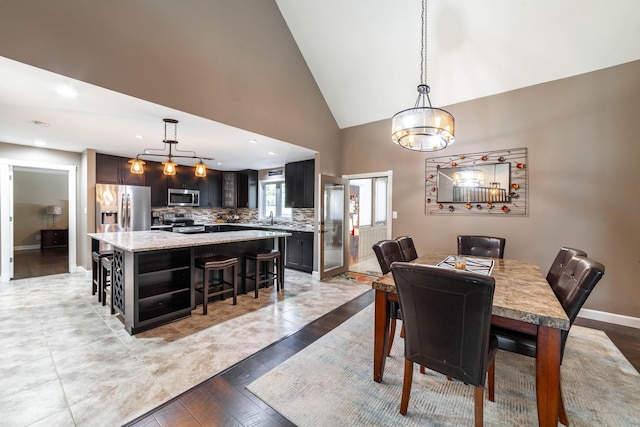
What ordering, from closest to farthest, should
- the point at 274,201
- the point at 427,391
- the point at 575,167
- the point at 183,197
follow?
1. the point at 427,391
2. the point at 575,167
3. the point at 183,197
4. the point at 274,201

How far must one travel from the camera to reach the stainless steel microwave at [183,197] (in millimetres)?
6207

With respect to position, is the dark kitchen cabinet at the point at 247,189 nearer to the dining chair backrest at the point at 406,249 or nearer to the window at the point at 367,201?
the window at the point at 367,201

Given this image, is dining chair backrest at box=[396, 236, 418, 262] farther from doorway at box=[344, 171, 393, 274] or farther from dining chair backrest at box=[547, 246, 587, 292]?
doorway at box=[344, 171, 393, 274]

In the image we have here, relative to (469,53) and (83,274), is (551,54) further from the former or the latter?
(83,274)

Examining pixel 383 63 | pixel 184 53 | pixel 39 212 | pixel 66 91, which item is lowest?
pixel 39 212

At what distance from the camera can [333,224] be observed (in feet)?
16.8

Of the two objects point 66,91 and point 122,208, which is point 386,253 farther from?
point 122,208

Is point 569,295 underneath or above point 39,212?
underneath

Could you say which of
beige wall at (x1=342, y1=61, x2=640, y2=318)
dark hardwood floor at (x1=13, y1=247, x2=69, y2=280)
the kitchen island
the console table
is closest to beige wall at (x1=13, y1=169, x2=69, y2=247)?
the console table

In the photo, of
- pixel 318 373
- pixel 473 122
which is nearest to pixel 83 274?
pixel 318 373

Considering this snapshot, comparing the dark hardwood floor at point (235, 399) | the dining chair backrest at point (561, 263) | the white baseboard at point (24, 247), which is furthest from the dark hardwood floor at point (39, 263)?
the dining chair backrest at point (561, 263)

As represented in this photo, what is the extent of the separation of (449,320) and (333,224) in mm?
3765

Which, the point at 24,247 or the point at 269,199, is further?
the point at 24,247

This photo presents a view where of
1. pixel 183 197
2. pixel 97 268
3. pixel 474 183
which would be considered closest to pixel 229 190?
pixel 183 197
